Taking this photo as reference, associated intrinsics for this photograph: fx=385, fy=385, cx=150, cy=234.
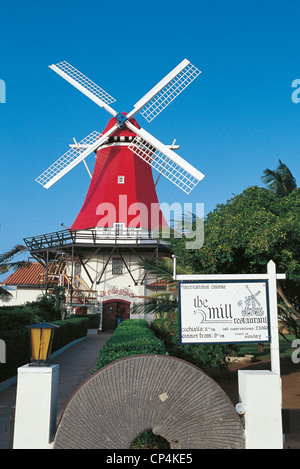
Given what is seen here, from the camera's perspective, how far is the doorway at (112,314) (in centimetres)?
2375

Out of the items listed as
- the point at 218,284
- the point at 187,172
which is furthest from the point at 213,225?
the point at 187,172

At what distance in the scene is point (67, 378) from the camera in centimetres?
879

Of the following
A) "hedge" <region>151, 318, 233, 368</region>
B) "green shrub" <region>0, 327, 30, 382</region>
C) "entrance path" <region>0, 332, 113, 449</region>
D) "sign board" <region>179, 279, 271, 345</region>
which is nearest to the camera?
"sign board" <region>179, 279, 271, 345</region>

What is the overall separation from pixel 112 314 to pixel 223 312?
20384 millimetres

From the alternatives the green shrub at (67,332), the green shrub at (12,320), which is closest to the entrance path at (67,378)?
the green shrub at (67,332)

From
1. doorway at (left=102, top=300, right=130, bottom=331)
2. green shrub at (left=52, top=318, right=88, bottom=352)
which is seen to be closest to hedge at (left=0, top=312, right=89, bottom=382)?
green shrub at (left=52, top=318, right=88, bottom=352)

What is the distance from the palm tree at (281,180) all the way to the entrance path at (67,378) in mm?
12132

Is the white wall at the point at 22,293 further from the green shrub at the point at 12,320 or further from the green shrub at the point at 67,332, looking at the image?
the green shrub at the point at 12,320

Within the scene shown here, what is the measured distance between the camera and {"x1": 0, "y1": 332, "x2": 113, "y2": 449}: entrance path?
18.0 feet

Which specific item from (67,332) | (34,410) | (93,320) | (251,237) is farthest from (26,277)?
(34,410)

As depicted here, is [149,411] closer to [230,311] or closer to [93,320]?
[230,311]

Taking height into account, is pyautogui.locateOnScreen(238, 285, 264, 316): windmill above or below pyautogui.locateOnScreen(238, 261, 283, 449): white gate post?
above

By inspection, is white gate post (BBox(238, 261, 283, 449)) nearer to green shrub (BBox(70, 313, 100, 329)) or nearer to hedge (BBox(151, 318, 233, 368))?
hedge (BBox(151, 318, 233, 368))

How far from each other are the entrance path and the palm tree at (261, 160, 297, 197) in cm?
1213
